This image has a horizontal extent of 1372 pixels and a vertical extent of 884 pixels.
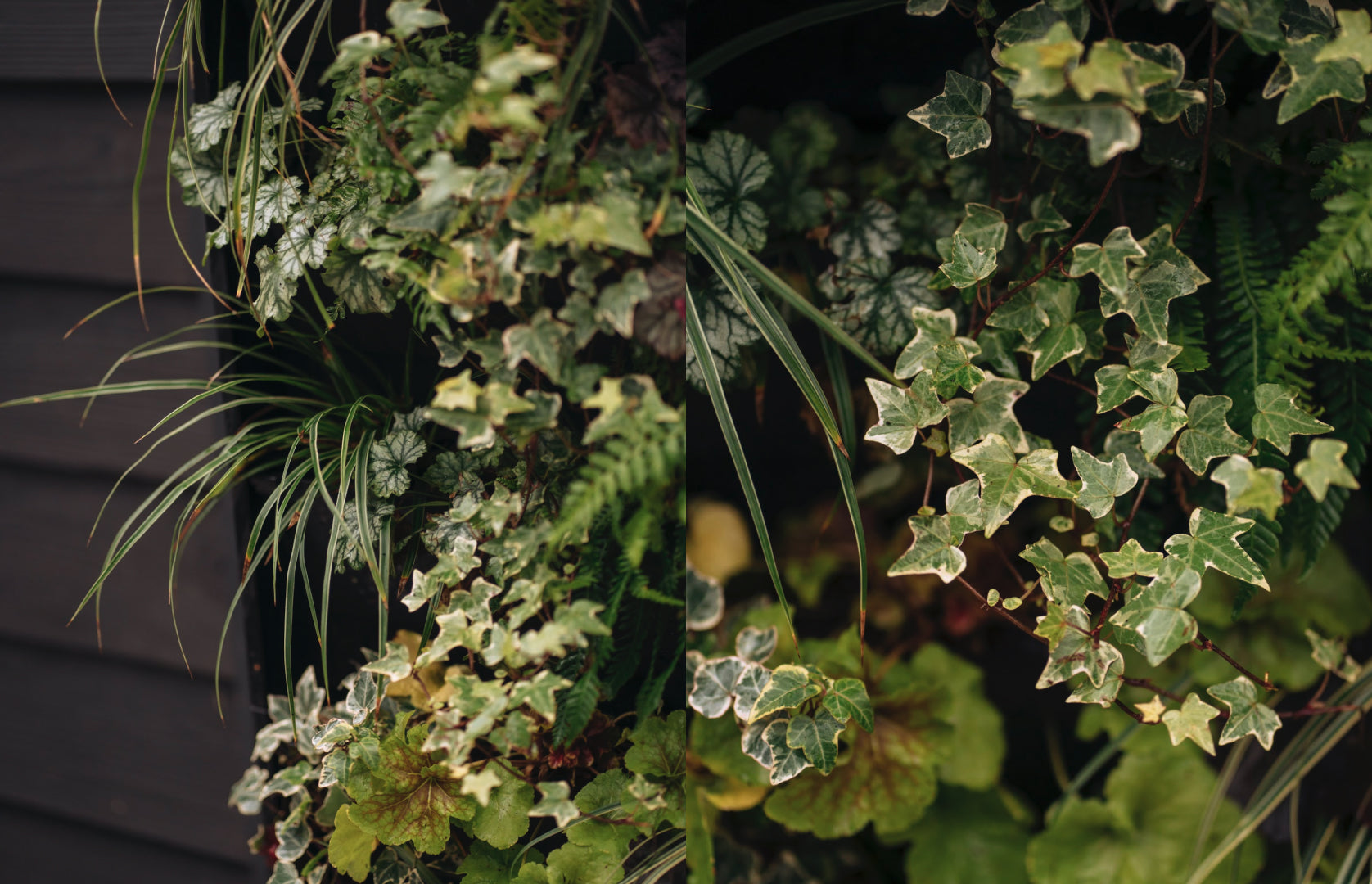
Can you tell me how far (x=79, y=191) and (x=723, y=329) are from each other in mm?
718

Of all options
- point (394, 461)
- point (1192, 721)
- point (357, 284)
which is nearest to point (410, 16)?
point (357, 284)

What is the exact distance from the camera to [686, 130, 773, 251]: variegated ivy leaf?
0.76 metres

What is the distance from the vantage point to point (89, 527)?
33.9 inches

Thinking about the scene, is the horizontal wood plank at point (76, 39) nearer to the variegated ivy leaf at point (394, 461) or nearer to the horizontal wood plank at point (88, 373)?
the horizontal wood plank at point (88, 373)

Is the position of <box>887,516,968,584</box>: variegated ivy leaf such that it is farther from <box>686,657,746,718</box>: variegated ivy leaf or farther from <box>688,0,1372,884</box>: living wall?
<box>686,657,746,718</box>: variegated ivy leaf

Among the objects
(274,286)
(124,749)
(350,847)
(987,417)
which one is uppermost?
(274,286)

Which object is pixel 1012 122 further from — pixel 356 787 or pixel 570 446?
pixel 356 787

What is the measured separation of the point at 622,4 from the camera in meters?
0.50

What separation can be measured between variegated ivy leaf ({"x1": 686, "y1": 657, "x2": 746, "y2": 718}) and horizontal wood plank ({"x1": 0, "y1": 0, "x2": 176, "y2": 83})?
0.82 metres

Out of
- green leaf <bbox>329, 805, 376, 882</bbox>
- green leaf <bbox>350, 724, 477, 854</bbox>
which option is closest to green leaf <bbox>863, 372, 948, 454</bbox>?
green leaf <bbox>350, 724, 477, 854</bbox>

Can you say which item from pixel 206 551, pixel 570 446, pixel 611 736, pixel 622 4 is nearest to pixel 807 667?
pixel 611 736

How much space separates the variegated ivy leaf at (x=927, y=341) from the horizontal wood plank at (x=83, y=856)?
988 mm

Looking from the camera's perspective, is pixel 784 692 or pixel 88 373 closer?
pixel 784 692

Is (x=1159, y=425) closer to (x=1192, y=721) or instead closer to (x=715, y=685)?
(x=1192, y=721)
